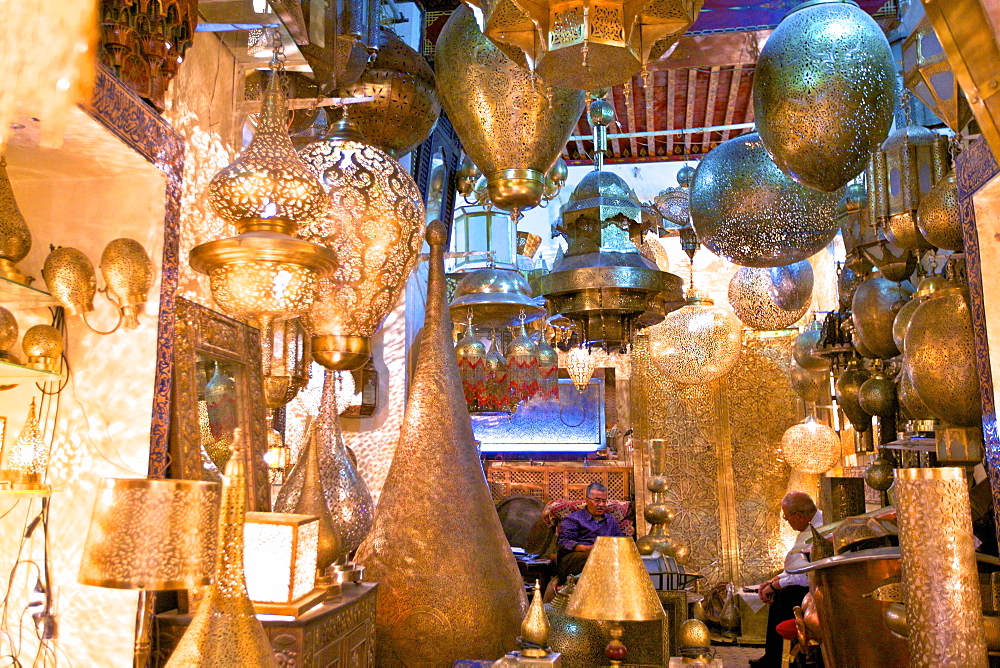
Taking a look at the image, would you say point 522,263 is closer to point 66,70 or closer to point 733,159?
point 733,159

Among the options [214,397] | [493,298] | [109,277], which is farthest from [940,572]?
[493,298]

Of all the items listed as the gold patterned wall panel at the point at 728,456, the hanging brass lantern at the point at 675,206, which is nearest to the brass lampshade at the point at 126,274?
the hanging brass lantern at the point at 675,206

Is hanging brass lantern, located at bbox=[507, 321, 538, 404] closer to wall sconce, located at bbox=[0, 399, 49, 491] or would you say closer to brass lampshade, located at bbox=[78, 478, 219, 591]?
wall sconce, located at bbox=[0, 399, 49, 491]

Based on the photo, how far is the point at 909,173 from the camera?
2125 mm

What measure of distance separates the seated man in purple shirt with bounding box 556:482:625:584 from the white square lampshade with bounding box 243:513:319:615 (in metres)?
4.70

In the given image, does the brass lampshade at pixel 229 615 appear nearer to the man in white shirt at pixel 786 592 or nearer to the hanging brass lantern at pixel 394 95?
the hanging brass lantern at pixel 394 95

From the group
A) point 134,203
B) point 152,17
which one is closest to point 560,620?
point 134,203

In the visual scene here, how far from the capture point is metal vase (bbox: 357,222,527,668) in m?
2.85

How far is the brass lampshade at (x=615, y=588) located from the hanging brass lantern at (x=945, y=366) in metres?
0.91

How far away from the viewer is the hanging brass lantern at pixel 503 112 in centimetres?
173

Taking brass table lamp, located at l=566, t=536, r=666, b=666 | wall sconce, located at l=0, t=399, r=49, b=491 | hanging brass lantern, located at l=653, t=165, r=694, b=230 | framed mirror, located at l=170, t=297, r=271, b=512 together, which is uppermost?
hanging brass lantern, located at l=653, t=165, r=694, b=230

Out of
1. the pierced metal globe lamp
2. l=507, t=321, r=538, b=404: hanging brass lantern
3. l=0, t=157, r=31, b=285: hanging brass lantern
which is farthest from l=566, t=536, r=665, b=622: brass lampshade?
the pierced metal globe lamp

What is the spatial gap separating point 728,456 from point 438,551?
602 centimetres

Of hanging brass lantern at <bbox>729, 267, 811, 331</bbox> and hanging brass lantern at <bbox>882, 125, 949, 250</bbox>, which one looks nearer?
hanging brass lantern at <bbox>882, 125, 949, 250</bbox>
